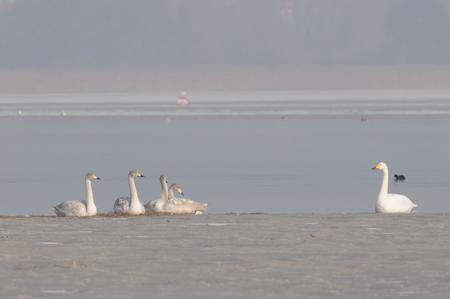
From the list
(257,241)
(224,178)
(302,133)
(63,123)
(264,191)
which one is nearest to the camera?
(257,241)

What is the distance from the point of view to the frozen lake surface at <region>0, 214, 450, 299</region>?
1171 centimetres

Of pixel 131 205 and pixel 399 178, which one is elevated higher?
pixel 399 178

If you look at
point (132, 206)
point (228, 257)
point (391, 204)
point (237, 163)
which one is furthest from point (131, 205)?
point (237, 163)

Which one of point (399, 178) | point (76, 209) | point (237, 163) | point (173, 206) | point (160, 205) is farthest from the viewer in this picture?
point (237, 163)

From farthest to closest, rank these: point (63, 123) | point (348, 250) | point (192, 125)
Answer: point (63, 123) → point (192, 125) → point (348, 250)

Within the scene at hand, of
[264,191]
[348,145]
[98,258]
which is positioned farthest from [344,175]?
[98,258]

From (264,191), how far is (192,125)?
166ft

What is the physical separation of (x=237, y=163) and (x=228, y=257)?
1200 inches

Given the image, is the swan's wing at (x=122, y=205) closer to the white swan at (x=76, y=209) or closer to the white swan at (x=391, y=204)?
the white swan at (x=76, y=209)

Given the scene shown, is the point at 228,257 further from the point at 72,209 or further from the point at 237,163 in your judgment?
the point at 237,163

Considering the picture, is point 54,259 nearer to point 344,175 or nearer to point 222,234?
point 222,234

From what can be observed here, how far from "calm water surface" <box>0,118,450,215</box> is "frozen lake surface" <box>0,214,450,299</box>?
895cm

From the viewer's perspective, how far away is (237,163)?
44.3 metres

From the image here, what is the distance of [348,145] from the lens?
55.0m
